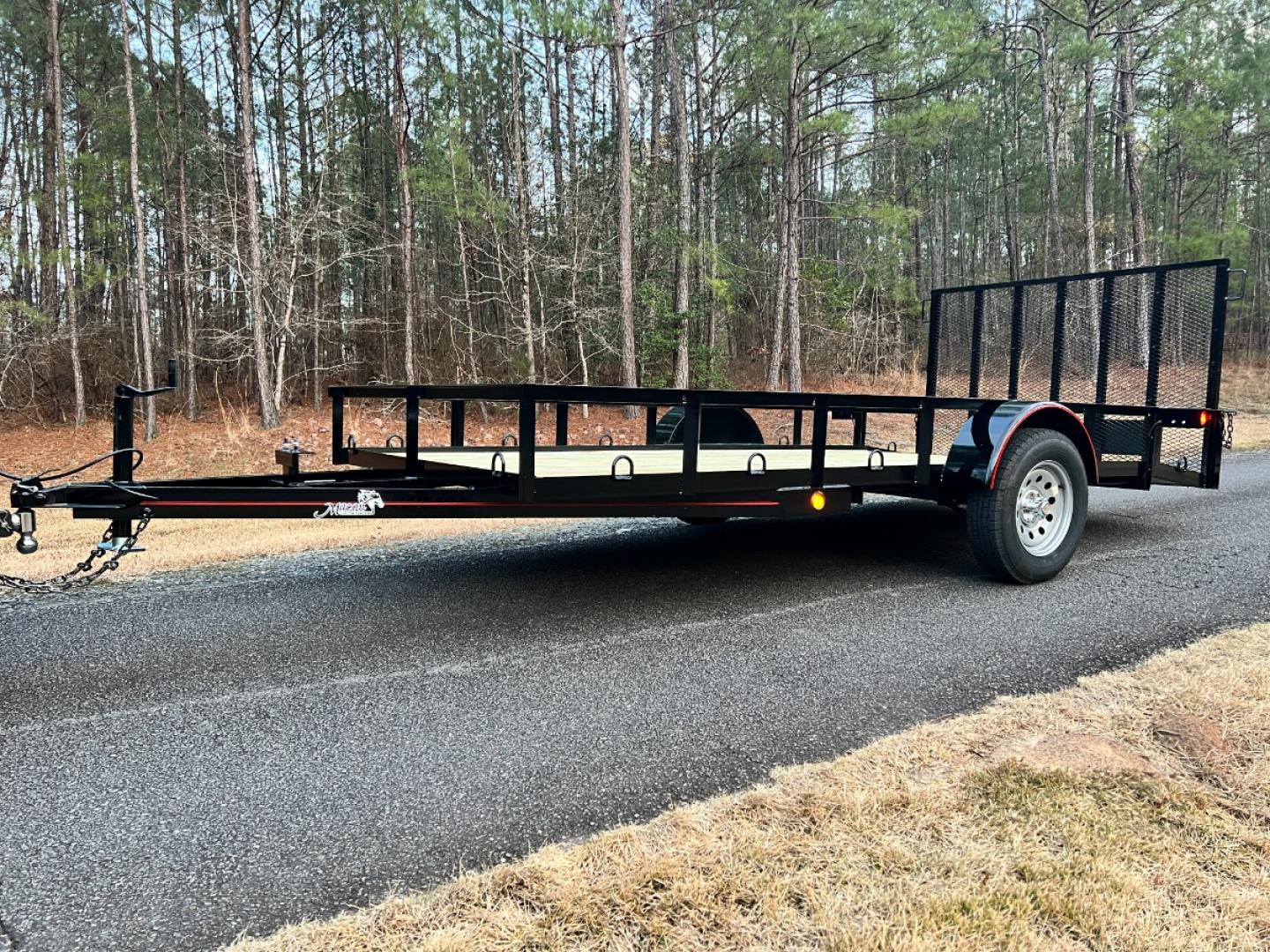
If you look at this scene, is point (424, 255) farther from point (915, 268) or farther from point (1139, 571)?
point (915, 268)

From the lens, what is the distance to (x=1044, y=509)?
495 centimetres

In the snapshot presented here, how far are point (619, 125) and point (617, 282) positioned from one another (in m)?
3.85

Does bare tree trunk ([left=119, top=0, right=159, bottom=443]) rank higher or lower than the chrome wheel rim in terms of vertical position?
higher

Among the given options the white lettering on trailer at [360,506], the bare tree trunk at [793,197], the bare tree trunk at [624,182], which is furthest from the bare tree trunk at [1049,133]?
the white lettering on trailer at [360,506]

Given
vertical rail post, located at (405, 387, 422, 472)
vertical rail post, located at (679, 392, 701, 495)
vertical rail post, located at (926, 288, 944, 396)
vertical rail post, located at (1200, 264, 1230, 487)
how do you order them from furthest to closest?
vertical rail post, located at (926, 288, 944, 396)
vertical rail post, located at (1200, 264, 1230, 487)
vertical rail post, located at (405, 387, 422, 472)
vertical rail post, located at (679, 392, 701, 495)

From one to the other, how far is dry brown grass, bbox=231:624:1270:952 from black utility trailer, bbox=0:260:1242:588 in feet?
5.75

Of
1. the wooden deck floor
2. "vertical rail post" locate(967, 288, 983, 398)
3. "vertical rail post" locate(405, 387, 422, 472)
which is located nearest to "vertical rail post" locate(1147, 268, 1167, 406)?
"vertical rail post" locate(967, 288, 983, 398)

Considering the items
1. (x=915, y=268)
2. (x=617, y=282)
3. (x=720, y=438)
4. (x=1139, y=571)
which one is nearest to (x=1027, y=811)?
(x=1139, y=571)

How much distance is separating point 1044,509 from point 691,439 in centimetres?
251

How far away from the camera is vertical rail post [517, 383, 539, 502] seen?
3.36 m

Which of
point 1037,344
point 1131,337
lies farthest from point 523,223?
point 1131,337

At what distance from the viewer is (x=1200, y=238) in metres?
23.2

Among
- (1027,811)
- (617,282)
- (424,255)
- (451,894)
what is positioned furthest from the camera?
(424,255)

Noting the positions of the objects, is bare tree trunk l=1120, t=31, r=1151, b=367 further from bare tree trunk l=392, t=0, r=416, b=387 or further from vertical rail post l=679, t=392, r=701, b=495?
vertical rail post l=679, t=392, r=701, b=495
